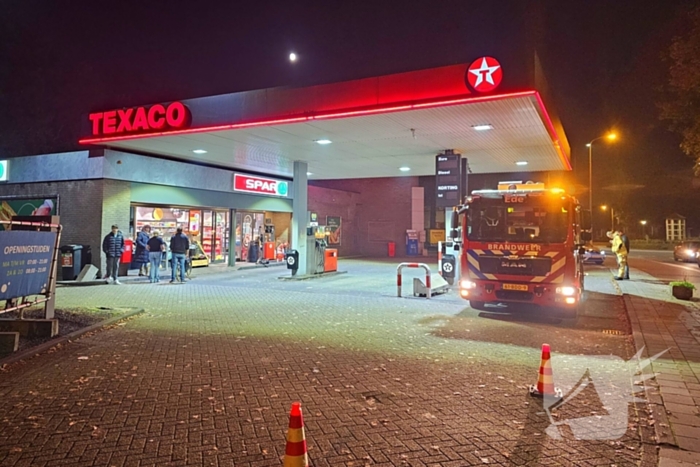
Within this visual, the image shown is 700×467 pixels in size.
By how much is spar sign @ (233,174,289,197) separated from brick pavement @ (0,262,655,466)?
13.4 m

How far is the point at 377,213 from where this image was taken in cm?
3616

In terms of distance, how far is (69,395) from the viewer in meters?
5.34

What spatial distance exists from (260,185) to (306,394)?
19463 millimetres

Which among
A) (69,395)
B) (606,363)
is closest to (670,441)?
(606,363)

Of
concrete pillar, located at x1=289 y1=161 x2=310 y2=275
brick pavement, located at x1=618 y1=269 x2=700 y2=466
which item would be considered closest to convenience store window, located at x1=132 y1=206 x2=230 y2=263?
concrete pillar, located at x1=289 y1=161 x2=310 y2=275

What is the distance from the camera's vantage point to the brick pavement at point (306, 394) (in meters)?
4.04

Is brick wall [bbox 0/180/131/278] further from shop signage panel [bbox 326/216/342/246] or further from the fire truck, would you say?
shop signage panel [bbox 326/216/342/246]

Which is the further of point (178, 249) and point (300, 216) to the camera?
point (300, 216)

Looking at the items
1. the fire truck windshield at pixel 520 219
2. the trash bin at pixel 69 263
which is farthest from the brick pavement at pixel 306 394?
the trash bin at pixel 69 263

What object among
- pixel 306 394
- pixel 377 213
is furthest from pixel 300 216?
pixel 377 213

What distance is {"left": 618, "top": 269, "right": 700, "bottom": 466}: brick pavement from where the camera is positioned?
175 inches

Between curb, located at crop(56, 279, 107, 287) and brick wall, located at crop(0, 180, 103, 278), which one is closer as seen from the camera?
curb, located at crop(56, 279, 107, 287)

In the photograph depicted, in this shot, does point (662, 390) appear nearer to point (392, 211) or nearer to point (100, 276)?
point (100, 276)

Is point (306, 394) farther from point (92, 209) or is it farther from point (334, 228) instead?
point (334, 228)
